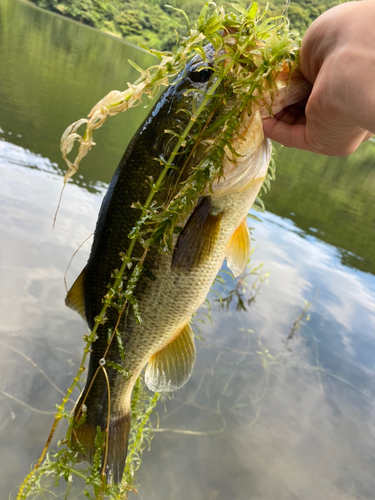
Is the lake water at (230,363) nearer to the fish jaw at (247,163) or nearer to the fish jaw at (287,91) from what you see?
the fish jaw at (247,163)

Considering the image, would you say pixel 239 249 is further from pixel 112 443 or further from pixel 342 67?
pixel 112 443

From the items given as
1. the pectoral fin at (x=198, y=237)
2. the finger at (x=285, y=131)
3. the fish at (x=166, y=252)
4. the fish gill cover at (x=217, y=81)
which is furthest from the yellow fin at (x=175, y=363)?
the finger at (x=285, y=131)

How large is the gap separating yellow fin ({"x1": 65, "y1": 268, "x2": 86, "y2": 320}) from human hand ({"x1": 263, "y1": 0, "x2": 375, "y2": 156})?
1386mm

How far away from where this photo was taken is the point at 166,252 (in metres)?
1.71

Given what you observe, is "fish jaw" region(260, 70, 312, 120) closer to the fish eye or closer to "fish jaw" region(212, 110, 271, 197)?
"fish jaw" region(212, 110, 271, 197)

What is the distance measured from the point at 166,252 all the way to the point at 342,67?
3.28 feet

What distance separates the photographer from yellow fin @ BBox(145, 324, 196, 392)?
79.0 inches

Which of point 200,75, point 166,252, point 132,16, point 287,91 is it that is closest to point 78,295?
point 166,252

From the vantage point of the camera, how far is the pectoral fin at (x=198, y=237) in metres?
1.67

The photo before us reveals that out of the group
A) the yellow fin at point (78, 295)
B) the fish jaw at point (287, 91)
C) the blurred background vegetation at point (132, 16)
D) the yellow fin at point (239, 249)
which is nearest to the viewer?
the fish jaw at point (287, 91)

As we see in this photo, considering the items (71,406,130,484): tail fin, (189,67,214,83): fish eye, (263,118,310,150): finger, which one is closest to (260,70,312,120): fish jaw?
(263,118,310,150): finger

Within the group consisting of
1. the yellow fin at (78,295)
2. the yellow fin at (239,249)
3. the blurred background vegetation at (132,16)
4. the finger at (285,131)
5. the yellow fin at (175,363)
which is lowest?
the yellow fin at (175,363)

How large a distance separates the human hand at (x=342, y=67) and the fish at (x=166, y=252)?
0.15m

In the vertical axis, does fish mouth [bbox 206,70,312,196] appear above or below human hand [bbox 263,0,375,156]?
below
